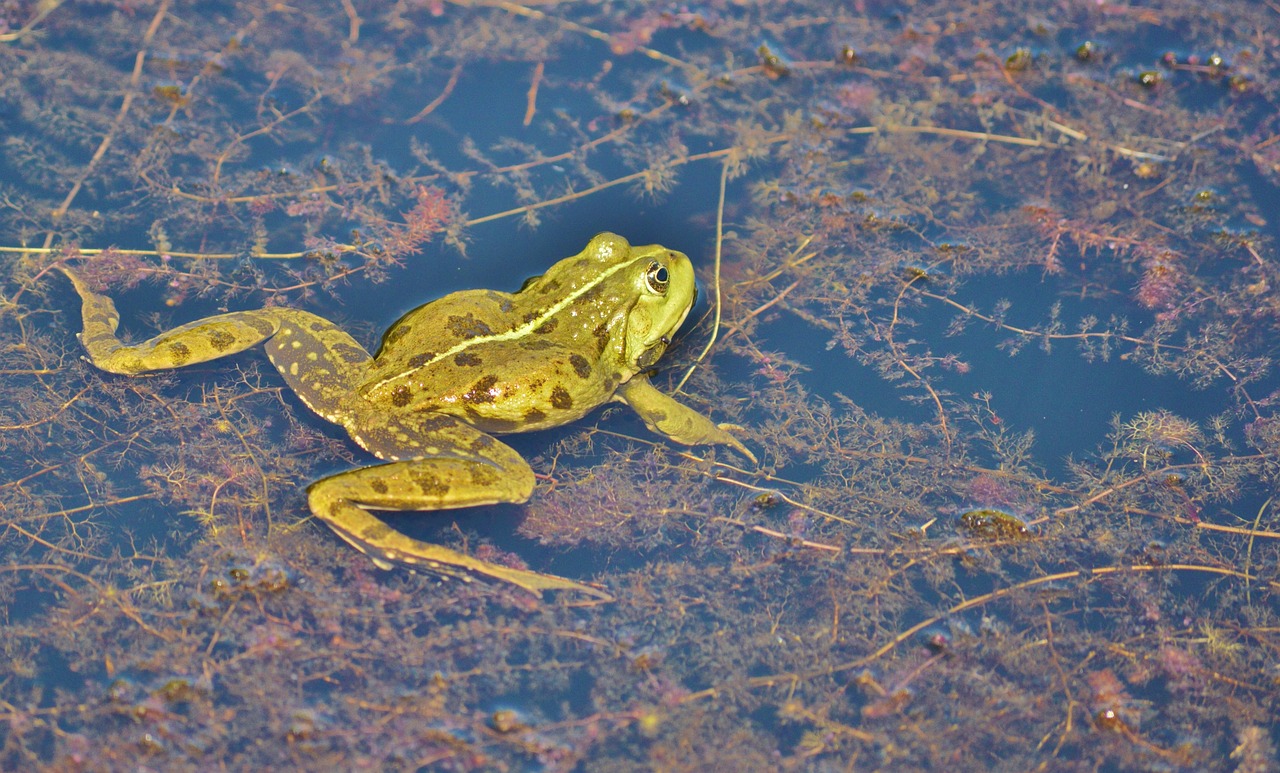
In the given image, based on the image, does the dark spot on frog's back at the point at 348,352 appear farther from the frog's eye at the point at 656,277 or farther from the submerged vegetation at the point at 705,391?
the frog's eye at the point at 656,277

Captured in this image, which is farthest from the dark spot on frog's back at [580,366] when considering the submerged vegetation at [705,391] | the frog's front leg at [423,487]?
the frog's front leg at [423,487]

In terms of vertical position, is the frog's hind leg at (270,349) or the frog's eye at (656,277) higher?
the frog's eye at (656,277)

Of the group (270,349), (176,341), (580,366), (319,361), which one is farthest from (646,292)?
(176,341)

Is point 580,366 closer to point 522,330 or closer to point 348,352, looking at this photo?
point 522,330

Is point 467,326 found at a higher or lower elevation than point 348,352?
higher

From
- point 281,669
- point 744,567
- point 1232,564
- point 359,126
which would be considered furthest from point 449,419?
point 1232,564

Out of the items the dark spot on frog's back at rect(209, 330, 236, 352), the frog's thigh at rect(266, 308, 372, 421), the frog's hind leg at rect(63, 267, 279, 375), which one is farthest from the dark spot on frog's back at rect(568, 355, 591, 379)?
the dark spot on frog's back at rect(209, 330, 236, 352)

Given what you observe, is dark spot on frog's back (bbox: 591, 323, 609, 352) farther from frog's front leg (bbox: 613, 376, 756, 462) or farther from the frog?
frog's front leg (bbox: 613, 376, 756, 462)

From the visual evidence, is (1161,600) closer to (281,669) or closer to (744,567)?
(744,567)

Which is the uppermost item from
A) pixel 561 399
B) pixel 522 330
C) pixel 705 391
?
pixel 522 330
